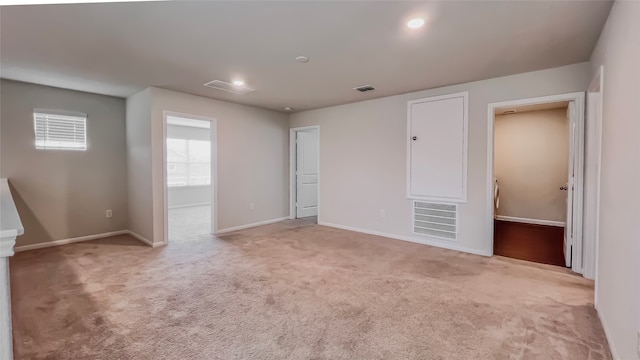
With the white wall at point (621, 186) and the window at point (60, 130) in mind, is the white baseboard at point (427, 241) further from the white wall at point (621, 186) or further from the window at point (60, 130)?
the window at point (60, 130)

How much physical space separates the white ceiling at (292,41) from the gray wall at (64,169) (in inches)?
15.4

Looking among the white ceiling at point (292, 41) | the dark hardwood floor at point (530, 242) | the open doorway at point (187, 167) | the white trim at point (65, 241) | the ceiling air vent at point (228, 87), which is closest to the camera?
the white ceiling at point (292, 41)

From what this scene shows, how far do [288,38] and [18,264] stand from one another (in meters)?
4.17

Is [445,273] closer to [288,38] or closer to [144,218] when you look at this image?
[288,38]

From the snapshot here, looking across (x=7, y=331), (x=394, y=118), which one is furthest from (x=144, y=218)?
(x=394, y=118)

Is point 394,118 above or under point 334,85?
under

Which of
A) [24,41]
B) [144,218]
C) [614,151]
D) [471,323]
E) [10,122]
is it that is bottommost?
[471,323]

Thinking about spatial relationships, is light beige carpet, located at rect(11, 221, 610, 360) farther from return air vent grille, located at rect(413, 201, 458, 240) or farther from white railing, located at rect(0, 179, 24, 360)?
→ white railing, located at rect(0, 179, 24, 360)

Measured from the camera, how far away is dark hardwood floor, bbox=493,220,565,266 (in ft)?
12.9

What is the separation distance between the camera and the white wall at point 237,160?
438 cm

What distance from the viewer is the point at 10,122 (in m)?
4.05

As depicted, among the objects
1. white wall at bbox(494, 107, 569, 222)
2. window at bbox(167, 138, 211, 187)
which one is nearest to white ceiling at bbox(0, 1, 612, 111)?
white wall at bbox(494, 107, 569, 222)

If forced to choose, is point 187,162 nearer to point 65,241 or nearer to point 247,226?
point 247,226

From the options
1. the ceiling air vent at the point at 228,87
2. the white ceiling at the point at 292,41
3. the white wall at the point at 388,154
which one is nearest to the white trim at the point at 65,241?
the white ceiling at the point at 292,41
